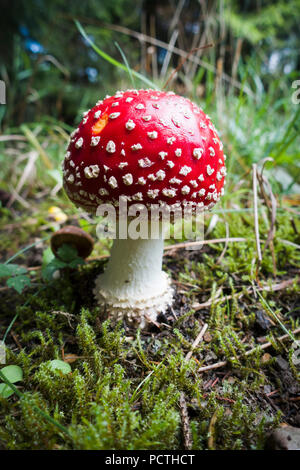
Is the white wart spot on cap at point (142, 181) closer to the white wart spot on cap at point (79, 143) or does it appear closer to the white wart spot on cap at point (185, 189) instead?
the white wart spot on cap at point (185, 189)

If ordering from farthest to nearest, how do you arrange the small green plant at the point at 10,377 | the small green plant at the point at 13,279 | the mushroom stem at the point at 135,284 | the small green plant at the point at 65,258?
the small green plant at the point at 65,258 < the mushroom stem at the point at 135,284 < the small green plant at the point at 13,279 < the small green plant at the point at 10,377

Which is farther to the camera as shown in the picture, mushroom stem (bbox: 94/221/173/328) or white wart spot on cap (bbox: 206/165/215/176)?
mushroom stem (bbox: 94/221/173/328)

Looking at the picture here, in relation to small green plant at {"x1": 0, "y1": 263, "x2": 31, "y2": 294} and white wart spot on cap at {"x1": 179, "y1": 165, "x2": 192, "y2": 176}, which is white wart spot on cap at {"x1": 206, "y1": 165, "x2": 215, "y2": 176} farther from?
small green plant at {"x1": 0, "y1": 263, "x2": 31, "y2": 294}

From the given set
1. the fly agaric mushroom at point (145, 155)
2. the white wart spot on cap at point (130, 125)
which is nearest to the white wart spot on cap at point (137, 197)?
the fly agaric mushroom at point (145, 155)

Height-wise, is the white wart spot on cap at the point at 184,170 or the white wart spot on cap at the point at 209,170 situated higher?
the white wart spot on cap at the point at 209,170

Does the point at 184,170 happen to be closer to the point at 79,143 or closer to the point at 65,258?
the point at 79,143

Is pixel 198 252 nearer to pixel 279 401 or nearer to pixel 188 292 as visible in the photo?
pixel 188 292

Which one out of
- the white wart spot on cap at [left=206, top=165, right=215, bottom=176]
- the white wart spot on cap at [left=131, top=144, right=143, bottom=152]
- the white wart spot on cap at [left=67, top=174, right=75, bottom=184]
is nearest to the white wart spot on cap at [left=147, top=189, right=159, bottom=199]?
the white wart spot on cap at [left=131, top=144, right=143, bottom=152]
